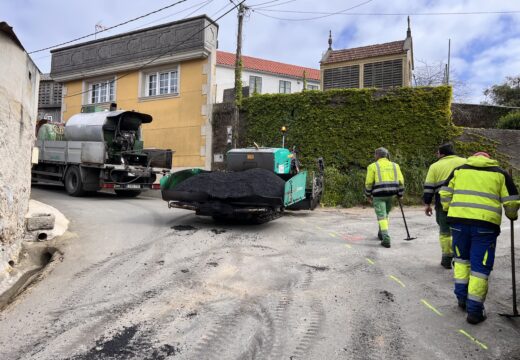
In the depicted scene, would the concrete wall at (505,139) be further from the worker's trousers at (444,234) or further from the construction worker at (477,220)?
the construction worker at (477,220)

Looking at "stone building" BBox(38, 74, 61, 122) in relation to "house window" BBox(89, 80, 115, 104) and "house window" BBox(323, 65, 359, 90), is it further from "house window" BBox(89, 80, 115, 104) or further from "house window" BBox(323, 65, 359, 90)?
"house window" BBox(323, 65, 359, 90)

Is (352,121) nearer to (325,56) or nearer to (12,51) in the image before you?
(325,56)

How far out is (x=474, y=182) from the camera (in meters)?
3.67

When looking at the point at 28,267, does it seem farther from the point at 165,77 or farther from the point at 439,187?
the point at 165,77

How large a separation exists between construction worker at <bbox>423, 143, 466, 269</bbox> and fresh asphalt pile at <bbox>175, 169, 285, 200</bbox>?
2546 millimetres

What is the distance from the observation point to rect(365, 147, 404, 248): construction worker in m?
6.27

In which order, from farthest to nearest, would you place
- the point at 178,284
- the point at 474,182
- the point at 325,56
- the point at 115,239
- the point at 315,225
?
1. the point at 325,56
2. the point at 315,225
3. the point at 115,239
4. the point at 178,284
5. the point at 474,182

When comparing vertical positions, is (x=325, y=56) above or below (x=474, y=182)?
above

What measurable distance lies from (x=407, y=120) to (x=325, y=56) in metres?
6.17

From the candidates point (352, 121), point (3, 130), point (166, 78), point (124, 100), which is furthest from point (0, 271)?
point (124, 100)

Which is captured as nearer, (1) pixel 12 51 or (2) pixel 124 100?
(1) pixel 12 51

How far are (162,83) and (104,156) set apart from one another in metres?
6.56

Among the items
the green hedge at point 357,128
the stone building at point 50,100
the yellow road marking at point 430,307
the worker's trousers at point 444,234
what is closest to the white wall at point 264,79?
the stone building at point 50,100

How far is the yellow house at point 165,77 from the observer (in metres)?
15.6
